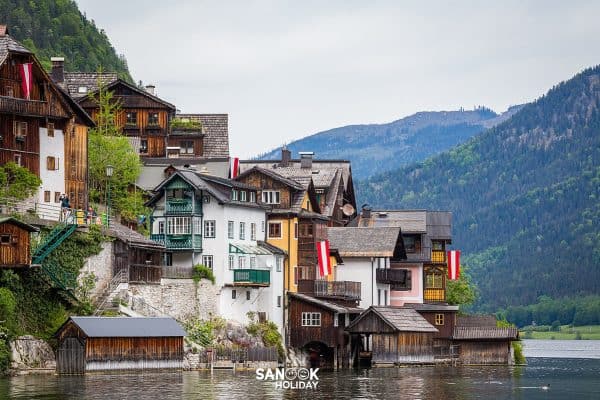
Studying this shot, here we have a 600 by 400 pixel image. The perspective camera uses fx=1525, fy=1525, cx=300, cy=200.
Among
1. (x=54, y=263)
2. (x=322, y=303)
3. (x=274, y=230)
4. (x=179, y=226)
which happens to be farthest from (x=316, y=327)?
(x=54, y=263)

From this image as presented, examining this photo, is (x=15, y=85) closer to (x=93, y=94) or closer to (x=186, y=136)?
(x=93, y=94)

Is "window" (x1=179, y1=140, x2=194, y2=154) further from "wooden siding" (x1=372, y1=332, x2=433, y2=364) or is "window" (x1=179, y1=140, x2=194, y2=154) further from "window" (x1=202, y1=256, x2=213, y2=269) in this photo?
"window" (x1=202, y1=256, x2=213, y2=269)

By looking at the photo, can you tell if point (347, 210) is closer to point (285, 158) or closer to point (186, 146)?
point (285, 158)

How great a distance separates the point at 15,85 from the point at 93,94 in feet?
109

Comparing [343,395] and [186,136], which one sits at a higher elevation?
[186,136]

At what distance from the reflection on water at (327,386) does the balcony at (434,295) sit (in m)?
24.8

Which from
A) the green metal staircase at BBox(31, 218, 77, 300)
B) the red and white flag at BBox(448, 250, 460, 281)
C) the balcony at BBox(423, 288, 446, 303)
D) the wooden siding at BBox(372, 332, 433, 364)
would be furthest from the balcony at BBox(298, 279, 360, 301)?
the green metal staircase at BBox(31, 218, 77, 300)

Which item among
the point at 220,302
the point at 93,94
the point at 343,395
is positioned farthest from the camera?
the point at 93,94

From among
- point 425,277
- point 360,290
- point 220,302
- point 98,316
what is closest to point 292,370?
point 220,302

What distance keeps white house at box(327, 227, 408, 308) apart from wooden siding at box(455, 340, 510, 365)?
837 centimetres

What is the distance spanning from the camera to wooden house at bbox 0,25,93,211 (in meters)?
99.0

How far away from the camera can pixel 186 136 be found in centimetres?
14150

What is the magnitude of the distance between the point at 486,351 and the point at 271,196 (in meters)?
23.1

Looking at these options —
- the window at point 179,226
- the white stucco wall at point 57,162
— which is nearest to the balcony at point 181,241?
the window at point 179,226
